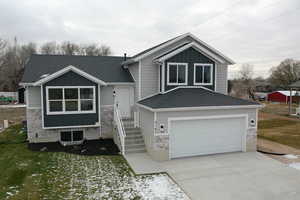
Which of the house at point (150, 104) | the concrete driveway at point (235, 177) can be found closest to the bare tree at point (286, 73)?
the house at point (150, 104)

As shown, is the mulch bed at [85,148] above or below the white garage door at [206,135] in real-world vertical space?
below

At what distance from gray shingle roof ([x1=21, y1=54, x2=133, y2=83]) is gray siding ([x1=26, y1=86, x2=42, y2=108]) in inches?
22.0

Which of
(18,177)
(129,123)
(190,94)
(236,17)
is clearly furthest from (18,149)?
(236,17)

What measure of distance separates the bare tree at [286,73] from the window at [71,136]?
5239 cm

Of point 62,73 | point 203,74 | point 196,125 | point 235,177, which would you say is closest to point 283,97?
point 203,74

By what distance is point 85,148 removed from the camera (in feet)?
39.0

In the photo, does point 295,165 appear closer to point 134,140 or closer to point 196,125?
point 196,125

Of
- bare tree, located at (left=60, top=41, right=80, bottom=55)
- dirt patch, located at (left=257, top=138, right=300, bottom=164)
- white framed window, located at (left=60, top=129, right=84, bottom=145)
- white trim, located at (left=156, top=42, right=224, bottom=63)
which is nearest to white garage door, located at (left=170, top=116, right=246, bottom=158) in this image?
dirt patch, located at (left=257, top=138, right=300, bottom=164)

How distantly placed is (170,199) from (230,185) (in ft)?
7.64

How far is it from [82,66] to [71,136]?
15.1ft

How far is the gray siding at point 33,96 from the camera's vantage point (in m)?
12.2

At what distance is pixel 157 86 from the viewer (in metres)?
13.0

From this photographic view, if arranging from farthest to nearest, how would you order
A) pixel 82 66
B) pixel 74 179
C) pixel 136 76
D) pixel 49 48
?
pixel 49 48, pixel 82 66, pixel 136 76, pixel 74 179

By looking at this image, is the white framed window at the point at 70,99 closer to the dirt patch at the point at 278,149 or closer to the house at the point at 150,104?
the house at the point at 150,104
